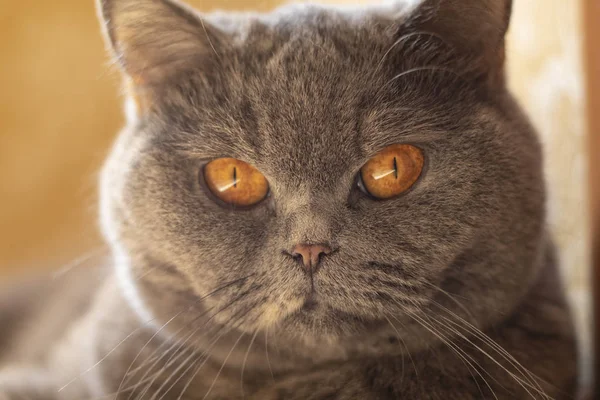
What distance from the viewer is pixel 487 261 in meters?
0.91

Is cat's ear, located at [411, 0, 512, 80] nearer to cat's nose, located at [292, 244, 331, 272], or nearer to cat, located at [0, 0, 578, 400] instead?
cat, located at [0, 0, 578, 400]

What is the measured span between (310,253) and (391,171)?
0.16m

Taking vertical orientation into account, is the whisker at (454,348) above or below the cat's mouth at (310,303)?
below

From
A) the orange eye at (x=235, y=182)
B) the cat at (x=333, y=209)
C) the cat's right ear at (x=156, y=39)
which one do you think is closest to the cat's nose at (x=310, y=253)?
the cat at (x=333, y=209)

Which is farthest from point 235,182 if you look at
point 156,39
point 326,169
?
point 156,39

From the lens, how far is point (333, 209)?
0.84 meters

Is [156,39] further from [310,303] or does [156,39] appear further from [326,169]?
[310,303]

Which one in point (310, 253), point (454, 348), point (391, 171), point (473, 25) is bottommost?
point (454, 348)

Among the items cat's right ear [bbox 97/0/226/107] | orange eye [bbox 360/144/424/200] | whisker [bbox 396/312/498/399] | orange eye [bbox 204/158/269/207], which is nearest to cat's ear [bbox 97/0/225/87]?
cat's right ear [bbox 97/0/226/107]

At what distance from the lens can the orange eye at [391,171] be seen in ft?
2.83

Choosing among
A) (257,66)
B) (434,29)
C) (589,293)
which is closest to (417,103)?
(434,29)

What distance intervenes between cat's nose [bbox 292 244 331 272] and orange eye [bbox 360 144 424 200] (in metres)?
0.11

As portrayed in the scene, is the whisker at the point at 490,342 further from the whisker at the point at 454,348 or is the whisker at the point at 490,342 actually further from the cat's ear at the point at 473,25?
the cat's ear at the point at 473,25

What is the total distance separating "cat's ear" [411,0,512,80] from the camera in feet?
2.87
